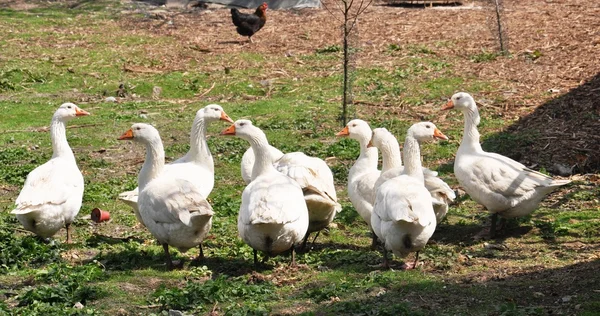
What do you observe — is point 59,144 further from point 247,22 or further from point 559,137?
point 247,22

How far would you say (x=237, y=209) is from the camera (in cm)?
1112

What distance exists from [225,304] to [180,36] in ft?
52.2

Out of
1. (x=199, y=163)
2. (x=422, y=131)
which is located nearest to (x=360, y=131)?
(x=422, y=131)

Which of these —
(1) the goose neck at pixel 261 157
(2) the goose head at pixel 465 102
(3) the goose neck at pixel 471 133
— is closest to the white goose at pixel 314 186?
(1) the goose neck at pixel 261 157

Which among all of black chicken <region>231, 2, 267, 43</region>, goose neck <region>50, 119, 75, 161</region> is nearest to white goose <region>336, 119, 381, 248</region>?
goose neck <region>50, 119, 75, 161</region>

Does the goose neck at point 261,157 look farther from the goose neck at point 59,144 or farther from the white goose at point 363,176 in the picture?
the goose neck at point 59,144

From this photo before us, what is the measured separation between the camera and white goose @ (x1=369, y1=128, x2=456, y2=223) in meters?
9.43

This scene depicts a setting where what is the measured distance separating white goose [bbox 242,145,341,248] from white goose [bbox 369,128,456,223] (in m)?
0.55

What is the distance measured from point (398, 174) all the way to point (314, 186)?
36.3 inches

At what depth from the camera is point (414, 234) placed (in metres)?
8.35

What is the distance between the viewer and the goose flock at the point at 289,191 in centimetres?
848

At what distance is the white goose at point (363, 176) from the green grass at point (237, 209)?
468mm

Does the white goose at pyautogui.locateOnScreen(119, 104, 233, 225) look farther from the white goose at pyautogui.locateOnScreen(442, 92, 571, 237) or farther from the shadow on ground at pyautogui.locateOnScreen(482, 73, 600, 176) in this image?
the shadow on ground at pyautogui.locateOnScreen(482, 73, 600, 176)

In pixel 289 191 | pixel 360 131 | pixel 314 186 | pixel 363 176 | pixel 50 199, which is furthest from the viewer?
pixel 360 131
